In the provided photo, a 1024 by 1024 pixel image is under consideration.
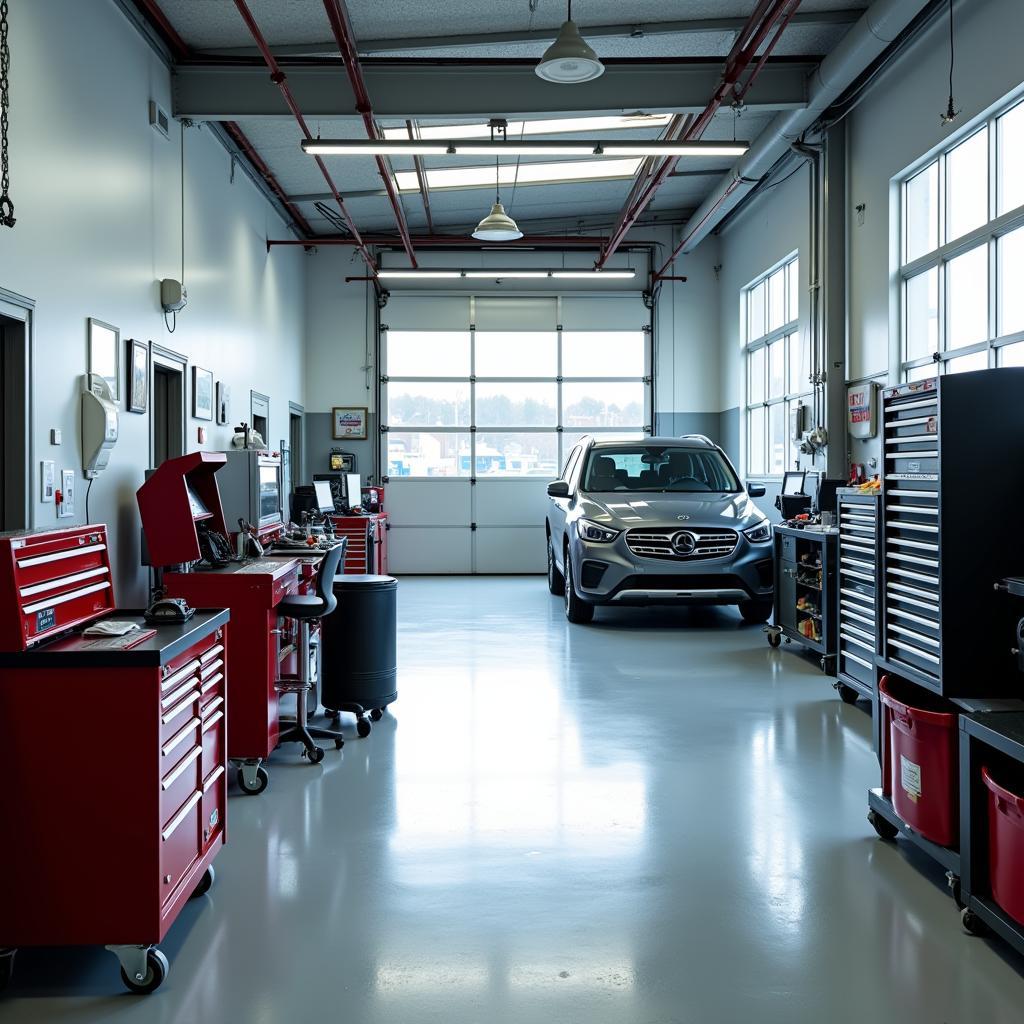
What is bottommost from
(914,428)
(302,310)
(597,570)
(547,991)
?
(547,991)

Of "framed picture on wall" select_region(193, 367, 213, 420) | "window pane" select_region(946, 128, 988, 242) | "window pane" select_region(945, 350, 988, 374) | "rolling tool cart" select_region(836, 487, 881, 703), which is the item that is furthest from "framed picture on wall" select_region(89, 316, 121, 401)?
"window pane" select_region(946, 128, 988, 242)

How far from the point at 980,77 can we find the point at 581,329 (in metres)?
7.16

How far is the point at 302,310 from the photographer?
12.3 m

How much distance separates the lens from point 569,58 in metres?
5.20

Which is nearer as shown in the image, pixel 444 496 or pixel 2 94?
pixel 2 94

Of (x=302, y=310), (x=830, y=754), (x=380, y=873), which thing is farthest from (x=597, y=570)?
(x=302, y=310)

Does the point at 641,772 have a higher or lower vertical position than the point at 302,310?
lower

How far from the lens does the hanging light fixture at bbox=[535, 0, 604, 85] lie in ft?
17.1

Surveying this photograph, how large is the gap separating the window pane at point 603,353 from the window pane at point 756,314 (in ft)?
5.68

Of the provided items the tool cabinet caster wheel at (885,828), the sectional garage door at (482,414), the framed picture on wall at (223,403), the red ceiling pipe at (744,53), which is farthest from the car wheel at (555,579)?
the tool cabinet caster wheel at (885,828)

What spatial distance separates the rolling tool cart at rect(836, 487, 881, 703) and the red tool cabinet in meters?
3.67

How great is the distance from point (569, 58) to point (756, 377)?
22.0 feet

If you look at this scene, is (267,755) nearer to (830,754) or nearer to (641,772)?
(641,772)

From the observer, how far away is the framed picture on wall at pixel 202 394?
745 centimetres
